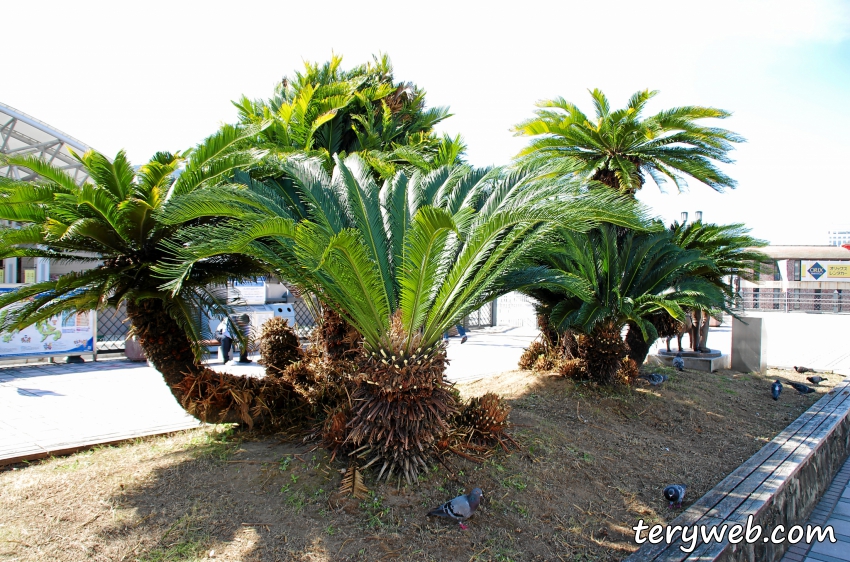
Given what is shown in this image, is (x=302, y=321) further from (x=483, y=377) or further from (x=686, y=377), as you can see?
(x=686, y=377)

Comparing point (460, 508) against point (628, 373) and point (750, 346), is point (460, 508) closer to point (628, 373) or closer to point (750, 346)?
point (628, 373)

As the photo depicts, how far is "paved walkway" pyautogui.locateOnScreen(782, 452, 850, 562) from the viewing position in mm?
4875

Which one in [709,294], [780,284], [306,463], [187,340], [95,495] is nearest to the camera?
[95,495]

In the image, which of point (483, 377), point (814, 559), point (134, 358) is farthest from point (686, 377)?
point (134, 358)

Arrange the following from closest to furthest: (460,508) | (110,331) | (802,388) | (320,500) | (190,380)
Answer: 1. (460,508)
2. (320,500)
3. (190,380)
4. (802,388)
5. (110,331)

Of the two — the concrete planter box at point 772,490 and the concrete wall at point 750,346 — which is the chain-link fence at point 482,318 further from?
the concrete planter box at point 772,490

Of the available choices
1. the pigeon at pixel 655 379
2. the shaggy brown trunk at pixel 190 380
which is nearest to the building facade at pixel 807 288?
the pigeon at pixel 655 379

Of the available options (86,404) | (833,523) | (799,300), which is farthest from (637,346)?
A: (799,300)

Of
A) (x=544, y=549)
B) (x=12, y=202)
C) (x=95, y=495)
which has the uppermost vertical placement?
(x=12, y=202)

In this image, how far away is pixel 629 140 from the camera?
9133 mm

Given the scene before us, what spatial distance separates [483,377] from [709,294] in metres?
4.20

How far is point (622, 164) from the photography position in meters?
A: 9.02

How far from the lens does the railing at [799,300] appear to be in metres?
34.5

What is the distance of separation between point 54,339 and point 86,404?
14.1 feet
